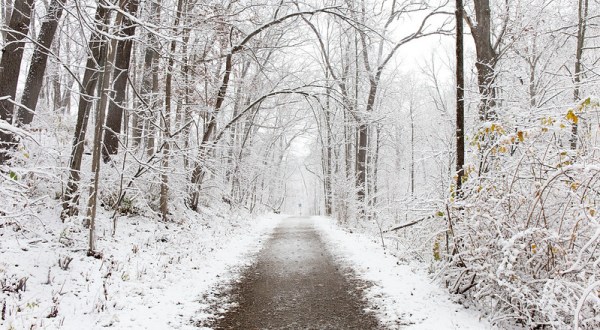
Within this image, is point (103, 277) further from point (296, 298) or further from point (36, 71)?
point (36, 71)

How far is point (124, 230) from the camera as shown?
838cm

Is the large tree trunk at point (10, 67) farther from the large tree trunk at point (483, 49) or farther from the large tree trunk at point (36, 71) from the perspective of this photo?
the large tree trunk at point (483, 49)

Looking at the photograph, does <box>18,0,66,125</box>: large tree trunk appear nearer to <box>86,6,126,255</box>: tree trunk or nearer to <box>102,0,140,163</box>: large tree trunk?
<box>102,0,140,163</box>: large tree trunk

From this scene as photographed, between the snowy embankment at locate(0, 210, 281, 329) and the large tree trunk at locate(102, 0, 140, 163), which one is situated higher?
the large tree trunk at locate(102, 0, 140, 163)

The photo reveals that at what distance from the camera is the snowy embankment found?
434 cm

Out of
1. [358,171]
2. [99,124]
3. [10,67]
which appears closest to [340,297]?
[99,124]

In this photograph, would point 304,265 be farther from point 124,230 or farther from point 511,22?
point 511,22

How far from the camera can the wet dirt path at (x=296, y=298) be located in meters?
4.64

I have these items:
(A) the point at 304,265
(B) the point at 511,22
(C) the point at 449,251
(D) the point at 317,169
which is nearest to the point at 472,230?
(C) the point at 449,251

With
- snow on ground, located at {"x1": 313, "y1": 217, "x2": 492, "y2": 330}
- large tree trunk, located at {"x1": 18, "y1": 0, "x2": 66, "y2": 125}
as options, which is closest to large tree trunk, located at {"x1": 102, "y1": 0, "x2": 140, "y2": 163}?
large tree trunk, located at {"x1": 18, "y1": 0, "x2": 66, "y2": 125}

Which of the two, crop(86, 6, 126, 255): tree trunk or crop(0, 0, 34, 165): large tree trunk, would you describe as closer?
crop(86, 6, 126, 255): tree trunk

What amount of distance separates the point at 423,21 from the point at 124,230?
13195 millimetres

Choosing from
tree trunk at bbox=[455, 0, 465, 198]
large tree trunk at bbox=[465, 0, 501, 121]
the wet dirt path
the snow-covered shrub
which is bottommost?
the wet dirt path

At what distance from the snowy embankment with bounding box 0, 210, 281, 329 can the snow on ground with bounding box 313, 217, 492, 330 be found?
262 cm
